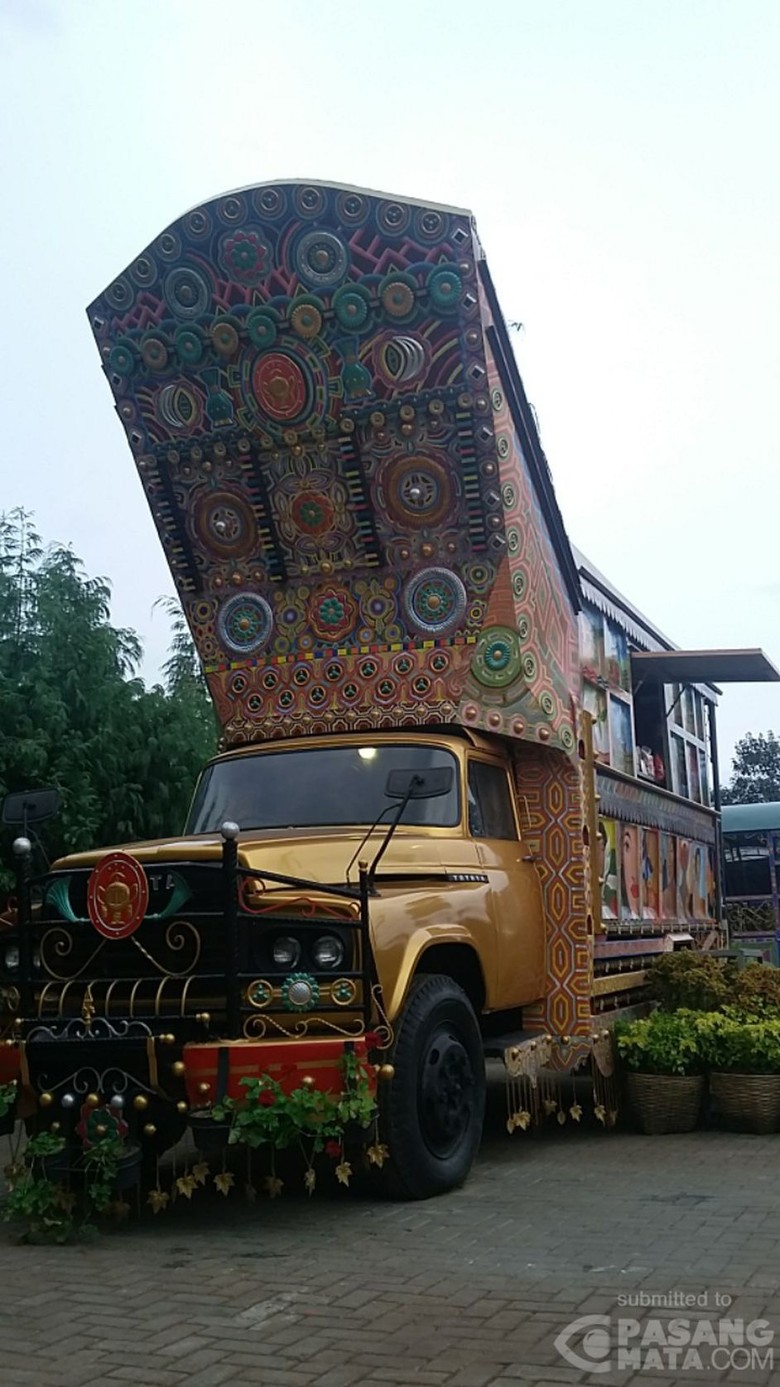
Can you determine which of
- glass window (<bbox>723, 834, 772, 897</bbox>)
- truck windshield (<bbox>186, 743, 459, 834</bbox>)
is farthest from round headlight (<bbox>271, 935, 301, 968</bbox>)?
glass window (<bbox>723, 834, 772, 897</bbox>)

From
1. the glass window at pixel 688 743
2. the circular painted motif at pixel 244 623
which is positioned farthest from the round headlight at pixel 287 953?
the glass window at pixel 688 743

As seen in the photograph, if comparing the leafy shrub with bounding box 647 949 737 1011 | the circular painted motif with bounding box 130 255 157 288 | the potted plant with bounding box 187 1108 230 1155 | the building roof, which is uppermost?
the circular painted motif with bounding box 130 255 157 288

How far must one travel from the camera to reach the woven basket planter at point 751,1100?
28.2ft

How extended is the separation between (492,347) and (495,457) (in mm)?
630

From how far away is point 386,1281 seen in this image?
16.5 ft

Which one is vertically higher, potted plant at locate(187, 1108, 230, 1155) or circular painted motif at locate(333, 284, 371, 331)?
circular painted motif at locate(333, 284, 371, 331)

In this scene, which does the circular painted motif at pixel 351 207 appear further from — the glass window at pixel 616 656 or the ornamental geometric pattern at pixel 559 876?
the glass window at pixel 616 656

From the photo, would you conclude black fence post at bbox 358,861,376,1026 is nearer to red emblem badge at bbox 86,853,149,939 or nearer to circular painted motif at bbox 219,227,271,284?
red emblem badge at bbox 86,853,149,939

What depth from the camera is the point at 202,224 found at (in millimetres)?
7746

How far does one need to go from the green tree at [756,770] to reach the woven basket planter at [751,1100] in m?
56.0

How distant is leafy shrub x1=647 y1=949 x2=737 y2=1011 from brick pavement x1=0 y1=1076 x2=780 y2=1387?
7.03ft

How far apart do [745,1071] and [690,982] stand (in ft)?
2.75

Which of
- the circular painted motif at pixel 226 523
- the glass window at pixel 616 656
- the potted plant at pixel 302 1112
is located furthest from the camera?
the glass window at pixel 616 656

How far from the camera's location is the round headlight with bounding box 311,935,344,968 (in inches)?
239
